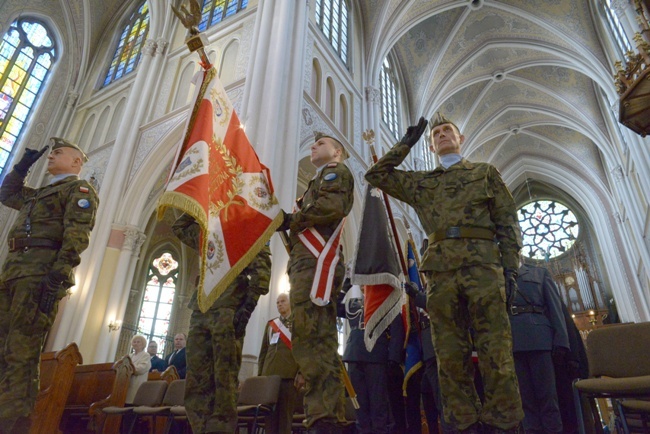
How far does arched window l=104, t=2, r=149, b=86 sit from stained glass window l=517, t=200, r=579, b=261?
16.7 meters

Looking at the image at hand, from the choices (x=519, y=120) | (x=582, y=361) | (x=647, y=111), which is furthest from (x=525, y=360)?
(x=519, y=120)

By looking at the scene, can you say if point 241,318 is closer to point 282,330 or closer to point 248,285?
point 248,285

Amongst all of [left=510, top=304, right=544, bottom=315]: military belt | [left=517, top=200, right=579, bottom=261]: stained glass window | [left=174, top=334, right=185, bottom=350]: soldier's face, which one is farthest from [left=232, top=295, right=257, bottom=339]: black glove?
[left=517, top=200, right=579, bottom=261]: stained glass window

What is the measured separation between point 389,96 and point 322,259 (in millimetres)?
12068

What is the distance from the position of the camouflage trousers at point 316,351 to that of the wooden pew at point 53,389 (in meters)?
3.13

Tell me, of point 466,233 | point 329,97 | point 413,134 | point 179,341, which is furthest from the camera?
point 329,97

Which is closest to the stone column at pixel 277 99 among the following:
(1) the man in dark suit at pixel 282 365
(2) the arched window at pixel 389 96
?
(1) the man in dark suit at pixel 282 365

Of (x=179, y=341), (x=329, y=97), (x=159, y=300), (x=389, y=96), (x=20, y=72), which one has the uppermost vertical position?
(x=389, y=96)

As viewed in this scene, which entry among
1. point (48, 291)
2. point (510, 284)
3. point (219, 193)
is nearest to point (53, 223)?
point (48, 291)

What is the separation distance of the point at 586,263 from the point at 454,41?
11.1 m

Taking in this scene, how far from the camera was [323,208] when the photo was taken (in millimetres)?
2471

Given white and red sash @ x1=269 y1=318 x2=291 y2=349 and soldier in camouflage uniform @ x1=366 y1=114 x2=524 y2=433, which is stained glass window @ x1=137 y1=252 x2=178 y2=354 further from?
soldier in camouflage uniform @ x1=366 y1=114 x2=524 y2=433

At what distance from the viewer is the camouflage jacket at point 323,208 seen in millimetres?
2469

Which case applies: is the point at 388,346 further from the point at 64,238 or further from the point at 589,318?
the point at 589,318
